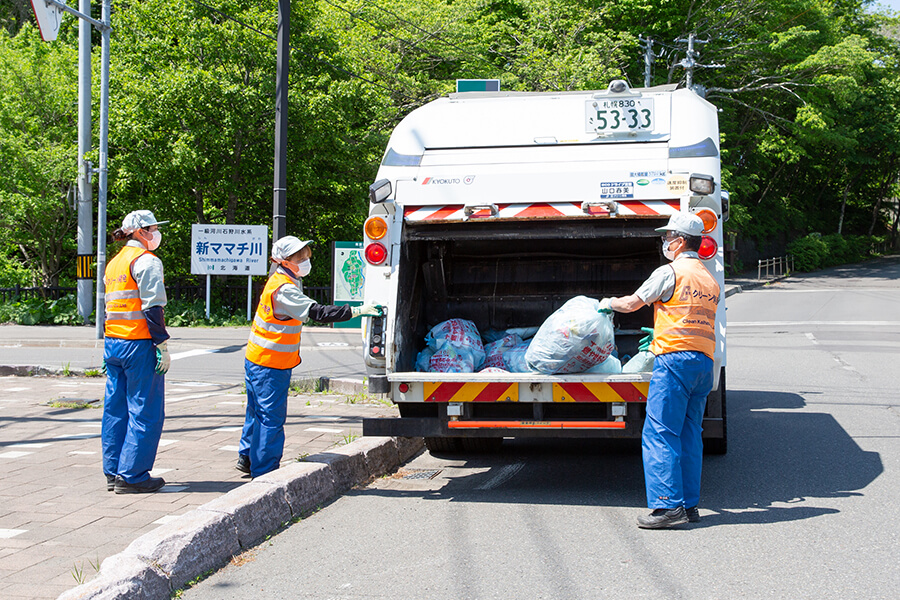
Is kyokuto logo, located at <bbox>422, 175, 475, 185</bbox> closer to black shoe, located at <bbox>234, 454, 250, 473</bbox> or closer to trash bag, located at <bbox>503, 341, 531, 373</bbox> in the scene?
trash bag, located at <bbox>503, 341, 531, 373</bbox>

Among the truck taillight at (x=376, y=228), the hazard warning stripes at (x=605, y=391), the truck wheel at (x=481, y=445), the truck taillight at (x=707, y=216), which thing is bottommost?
the truck wheel at (x=481, y=445)

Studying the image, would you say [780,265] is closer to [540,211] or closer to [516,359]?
[516,359]

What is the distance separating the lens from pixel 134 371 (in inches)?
203

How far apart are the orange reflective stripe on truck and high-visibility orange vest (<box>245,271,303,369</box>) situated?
90cm

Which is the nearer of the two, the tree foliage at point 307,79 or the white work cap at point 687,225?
the white work cap at point 687,225

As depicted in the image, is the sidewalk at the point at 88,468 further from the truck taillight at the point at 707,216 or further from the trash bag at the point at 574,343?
the truck taillight at the point at 707,216

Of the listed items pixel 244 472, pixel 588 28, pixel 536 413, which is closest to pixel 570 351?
pixel 536 413

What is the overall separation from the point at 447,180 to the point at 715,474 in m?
2.78

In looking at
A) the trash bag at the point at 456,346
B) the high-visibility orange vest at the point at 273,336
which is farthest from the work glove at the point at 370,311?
the trash bag at the point at 456,346

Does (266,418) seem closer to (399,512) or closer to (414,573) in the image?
(399,512)

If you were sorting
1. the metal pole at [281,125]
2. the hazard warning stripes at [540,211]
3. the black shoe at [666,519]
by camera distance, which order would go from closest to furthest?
1. the black shoe at [666,519]
2. the hazard warning stripes at [540,211]
3. the metal pole at [281,125]

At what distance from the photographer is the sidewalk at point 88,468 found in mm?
3902

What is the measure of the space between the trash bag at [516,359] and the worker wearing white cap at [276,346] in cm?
112

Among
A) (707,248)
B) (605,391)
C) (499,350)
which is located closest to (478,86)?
(499,350)
